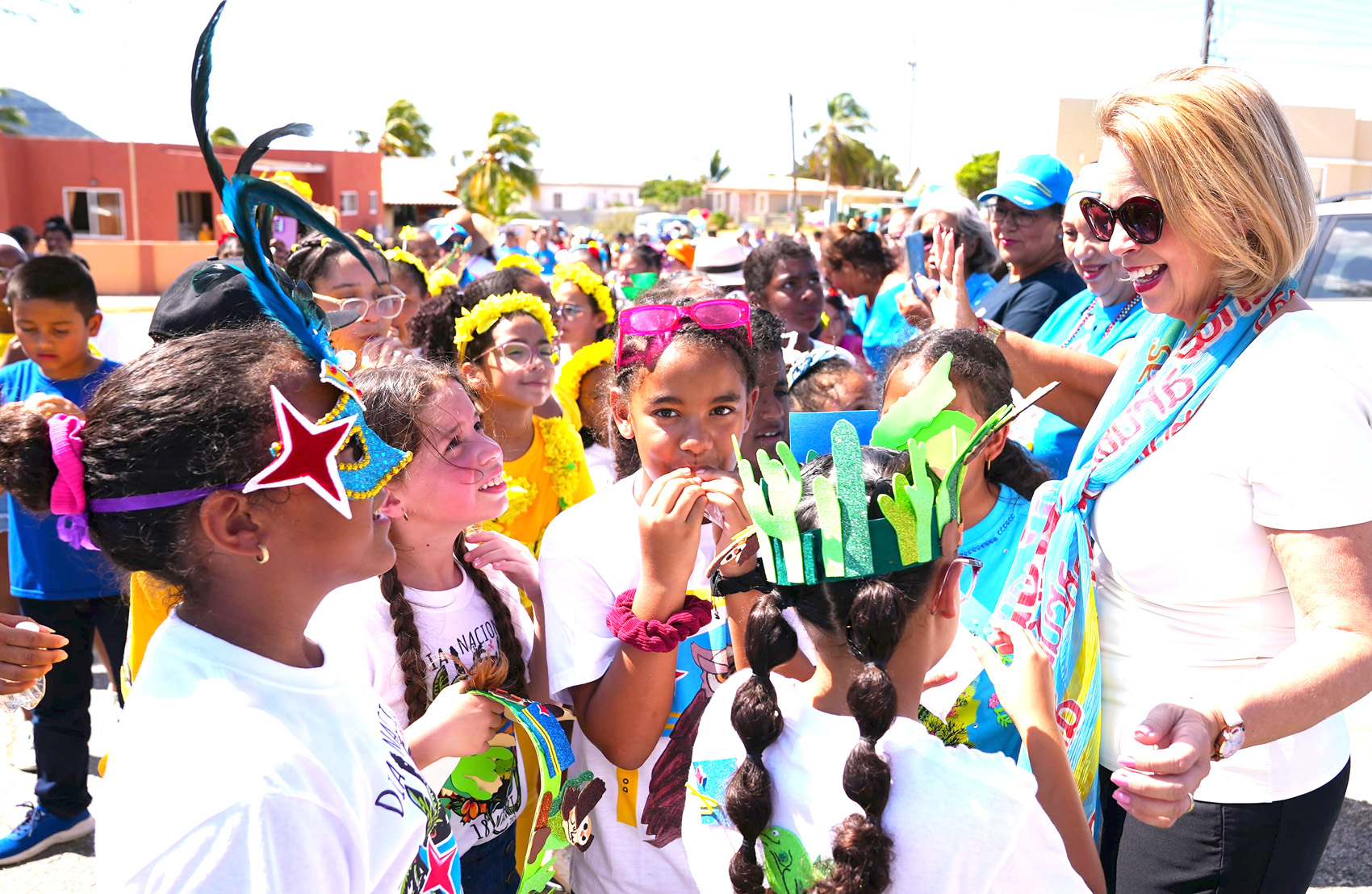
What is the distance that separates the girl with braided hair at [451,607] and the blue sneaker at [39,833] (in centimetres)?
235

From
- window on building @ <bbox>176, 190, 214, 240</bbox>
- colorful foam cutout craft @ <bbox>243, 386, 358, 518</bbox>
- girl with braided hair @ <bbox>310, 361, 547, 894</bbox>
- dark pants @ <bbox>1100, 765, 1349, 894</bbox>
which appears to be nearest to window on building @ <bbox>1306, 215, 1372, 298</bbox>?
dark pants @ <bbox>1100, 765, 1349, 894</bbox>

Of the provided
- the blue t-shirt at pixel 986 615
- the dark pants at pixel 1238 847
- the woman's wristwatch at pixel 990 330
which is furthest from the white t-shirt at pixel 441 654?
the woman's wristwatch at pixel 990 330

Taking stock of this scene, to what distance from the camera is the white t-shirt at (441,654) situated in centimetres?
208

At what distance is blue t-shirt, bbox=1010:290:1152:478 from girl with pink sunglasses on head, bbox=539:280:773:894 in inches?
48.2

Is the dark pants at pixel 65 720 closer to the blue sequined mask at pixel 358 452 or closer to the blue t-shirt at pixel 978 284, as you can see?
the blue sequined mask at pixel 358 452

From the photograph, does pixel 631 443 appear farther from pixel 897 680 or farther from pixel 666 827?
pixel 897 680

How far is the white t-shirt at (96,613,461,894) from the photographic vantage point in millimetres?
1262

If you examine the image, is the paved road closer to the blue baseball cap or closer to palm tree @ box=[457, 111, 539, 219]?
the blue baseball cap

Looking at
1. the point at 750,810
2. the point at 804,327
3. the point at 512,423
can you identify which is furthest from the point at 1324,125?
the point at 750,810

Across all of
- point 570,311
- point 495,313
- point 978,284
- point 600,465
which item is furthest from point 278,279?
point 978,284

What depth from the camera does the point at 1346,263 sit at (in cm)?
675

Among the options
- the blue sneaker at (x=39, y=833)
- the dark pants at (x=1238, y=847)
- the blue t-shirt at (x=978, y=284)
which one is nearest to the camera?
the dark pants at (x=1238, y=847)

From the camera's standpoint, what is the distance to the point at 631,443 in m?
2.88

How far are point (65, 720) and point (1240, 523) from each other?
12.6 feet
